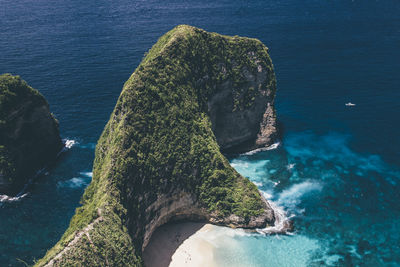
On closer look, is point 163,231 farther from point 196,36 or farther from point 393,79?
point 393,79

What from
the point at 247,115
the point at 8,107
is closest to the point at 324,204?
the point at 247,115

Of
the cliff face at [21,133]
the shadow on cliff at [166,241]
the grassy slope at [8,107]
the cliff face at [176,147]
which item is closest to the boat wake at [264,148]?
the cliff face at [176,147]

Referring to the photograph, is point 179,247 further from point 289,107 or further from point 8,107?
point 289,107

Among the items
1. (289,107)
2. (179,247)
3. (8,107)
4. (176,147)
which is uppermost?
(8,107)

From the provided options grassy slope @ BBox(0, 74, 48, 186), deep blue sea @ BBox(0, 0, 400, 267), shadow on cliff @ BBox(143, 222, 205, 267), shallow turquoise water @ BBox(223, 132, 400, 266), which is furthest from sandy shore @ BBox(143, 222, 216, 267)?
grassy slope @ BBox(0, 74, 48, 186)

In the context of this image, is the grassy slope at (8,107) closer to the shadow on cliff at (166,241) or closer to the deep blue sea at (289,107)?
the deep blue sea at (289,107)

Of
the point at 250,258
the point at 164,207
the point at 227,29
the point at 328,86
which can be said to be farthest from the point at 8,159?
the point at 227,29
